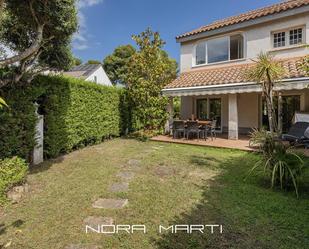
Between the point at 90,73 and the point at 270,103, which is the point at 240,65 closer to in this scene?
the point at 270,103

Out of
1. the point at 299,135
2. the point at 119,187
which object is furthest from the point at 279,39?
the point at 119,187

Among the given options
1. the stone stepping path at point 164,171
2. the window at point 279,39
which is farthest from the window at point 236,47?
the stone stepping path at point 164,171

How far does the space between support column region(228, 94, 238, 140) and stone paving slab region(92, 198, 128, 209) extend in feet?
45.2

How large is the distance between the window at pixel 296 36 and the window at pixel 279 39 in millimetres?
611

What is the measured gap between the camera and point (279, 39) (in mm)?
21000

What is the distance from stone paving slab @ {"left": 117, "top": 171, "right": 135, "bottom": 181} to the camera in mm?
10320

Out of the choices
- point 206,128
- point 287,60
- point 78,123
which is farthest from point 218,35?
point 78,123

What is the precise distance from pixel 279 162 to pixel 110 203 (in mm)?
6115

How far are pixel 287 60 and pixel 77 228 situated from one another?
2063 cm

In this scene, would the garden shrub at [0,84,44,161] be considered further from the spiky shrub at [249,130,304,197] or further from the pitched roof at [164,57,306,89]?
the pitched roof at [164,57,306,89]

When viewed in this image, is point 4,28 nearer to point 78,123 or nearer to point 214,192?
point 78,123

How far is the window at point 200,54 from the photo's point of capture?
2492 cm

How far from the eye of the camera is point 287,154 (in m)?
9.31

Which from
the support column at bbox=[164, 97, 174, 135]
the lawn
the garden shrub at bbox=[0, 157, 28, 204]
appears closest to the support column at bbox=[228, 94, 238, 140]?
the support column at bbox=[164, 97, 174, 135]
